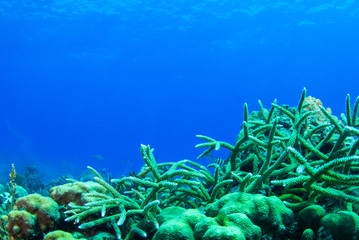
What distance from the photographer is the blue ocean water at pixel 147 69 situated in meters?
53.2

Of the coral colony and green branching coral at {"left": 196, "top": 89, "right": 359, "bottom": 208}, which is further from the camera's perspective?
green branching coral at {"left": 196, "top": 89, "right": 359, "bottom": 208}

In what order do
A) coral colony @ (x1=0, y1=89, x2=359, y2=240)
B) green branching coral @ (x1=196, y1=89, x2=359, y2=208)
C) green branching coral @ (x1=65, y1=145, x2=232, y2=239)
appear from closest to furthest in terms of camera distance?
1. coral colony @ (x1=0, y1=89, x2=359, y2=240)
2. green branching coral @ (x1=196, y1=89, x2=359, y2=208)
3. green branching coral @ (x1=65, y1=145, x2=232, y2=239)

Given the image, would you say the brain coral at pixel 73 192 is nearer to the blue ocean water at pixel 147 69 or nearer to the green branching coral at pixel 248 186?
the green branching coral at pixel 248 186

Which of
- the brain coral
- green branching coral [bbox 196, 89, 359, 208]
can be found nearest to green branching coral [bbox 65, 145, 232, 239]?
the brain coral

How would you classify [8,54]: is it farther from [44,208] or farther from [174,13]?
[44,208]

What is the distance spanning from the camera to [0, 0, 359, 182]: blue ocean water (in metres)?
53.2

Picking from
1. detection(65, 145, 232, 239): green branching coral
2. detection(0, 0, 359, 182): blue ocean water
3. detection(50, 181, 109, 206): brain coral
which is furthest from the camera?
detection(0, 0, 359, 182): blue ocean water

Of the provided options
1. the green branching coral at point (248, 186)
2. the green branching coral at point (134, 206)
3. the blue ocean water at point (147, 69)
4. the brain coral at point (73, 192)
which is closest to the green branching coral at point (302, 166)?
the green branching coral at point (248, 186)

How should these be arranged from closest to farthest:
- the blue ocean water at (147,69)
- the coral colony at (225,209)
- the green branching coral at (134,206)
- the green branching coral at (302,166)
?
the coral colony at (225,209) → the green branching coral at (302,166) → the green branching coral at (134,206) → the blue ocean water at (147,69)

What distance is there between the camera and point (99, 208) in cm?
282

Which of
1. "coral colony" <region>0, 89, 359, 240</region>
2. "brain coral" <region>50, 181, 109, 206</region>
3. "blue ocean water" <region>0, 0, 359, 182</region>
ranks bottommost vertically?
"coral colony" <region>0, 89, 359, 240</region>

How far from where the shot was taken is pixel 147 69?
89250mm

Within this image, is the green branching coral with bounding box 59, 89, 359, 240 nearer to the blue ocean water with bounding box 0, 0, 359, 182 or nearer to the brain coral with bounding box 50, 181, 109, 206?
the brain coral with bounding box 50, 181, 109, 206

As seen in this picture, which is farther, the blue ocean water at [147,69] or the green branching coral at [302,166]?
the blue ocean water at [147,69]
